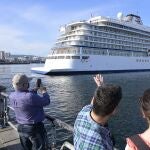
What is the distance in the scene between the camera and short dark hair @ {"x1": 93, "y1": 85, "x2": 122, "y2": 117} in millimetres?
2904

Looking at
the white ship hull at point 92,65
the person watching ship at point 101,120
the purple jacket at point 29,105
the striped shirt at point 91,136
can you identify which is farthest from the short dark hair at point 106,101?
the white ship hull at point 92,65

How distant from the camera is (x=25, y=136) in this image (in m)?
4.79

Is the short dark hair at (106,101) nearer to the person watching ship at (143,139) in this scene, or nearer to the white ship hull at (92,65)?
the person watching ship at (143,139)

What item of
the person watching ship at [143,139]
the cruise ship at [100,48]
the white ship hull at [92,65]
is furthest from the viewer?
the cruise ship at [100,48]

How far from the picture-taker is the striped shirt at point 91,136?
114 inches

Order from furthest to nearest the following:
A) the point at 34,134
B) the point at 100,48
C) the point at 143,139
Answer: the point at 100,48
the point at 34,134
the point at 143,139

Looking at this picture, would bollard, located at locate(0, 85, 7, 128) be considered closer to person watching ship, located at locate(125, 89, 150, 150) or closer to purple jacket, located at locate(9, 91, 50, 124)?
purple jacket, located at locate(9, 91, 50, 124)

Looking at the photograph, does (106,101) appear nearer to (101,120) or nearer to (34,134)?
(101,120)

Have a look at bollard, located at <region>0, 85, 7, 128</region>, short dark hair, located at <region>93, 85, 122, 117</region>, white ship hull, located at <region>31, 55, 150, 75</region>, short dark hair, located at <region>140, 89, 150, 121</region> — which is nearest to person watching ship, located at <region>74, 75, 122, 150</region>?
short dark hair, located at <region>93, 85, 122, 117</region>

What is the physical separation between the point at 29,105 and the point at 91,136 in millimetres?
1873

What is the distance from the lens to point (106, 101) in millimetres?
2904

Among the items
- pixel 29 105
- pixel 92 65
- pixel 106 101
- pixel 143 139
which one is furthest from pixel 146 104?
pixel 92 65

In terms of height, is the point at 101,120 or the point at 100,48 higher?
the point at 100,48

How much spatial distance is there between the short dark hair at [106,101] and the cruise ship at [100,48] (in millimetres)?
55489
